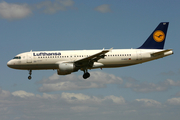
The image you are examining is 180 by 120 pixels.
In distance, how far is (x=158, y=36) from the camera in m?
41.2

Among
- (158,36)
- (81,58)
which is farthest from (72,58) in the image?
(158,36)

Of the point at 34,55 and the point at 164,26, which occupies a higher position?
the point at 164,26

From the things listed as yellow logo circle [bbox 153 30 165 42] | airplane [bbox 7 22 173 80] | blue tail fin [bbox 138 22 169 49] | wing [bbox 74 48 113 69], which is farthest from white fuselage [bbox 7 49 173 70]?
yellow logo circle [bbox 153 30 165 42]

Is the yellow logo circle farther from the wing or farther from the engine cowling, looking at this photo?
the engine cowling

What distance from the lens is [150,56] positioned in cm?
3828

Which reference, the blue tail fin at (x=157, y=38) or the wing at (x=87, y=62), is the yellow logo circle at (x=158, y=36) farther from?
the wing at (x=87, y=62)

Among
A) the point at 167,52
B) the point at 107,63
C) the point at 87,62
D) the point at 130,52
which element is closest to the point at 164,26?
the point at 167,52

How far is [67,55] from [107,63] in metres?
6.38

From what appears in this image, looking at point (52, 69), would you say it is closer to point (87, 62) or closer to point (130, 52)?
point (87, 62)

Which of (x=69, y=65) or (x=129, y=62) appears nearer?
(x=69, y=65)

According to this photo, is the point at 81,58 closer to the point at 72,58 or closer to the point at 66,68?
the point at 72,58

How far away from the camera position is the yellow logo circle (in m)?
40.9

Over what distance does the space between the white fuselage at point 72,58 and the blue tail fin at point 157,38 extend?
2368 mm

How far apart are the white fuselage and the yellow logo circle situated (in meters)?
3.66
